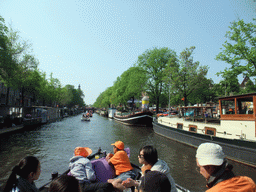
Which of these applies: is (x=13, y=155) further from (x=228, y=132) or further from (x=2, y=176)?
(x=228, y=132)

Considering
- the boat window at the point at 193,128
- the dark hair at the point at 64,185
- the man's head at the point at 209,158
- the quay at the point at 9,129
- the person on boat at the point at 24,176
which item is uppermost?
the man's head at the point at 209,158

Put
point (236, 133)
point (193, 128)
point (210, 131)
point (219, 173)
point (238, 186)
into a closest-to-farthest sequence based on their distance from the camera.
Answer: point (238, 186) < point (219, 173) < point (236, 133) < point (210, 131) < point (193, 128)

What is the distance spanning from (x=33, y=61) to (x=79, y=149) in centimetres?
2969

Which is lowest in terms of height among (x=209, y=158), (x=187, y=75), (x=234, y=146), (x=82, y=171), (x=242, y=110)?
(x=234, y=146)

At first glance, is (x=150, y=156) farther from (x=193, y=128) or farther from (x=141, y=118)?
(x=141, y=118)

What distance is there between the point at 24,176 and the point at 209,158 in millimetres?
2652

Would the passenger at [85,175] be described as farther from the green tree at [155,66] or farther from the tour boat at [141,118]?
the green tree at [155,66]

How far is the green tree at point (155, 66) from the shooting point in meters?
36.6

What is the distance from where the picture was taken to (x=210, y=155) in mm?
1917

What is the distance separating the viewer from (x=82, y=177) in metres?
3.92

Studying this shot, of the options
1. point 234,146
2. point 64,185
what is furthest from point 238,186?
point 234,146

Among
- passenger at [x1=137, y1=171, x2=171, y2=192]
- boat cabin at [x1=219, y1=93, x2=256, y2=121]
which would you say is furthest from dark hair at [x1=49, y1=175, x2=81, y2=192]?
boat cabin at [x1=219, y1=93, x2=256, y2=121]

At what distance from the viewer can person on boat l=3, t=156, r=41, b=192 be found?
7.78 ft

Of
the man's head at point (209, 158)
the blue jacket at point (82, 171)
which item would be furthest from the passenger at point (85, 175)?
the man's head at point (209, 158)
